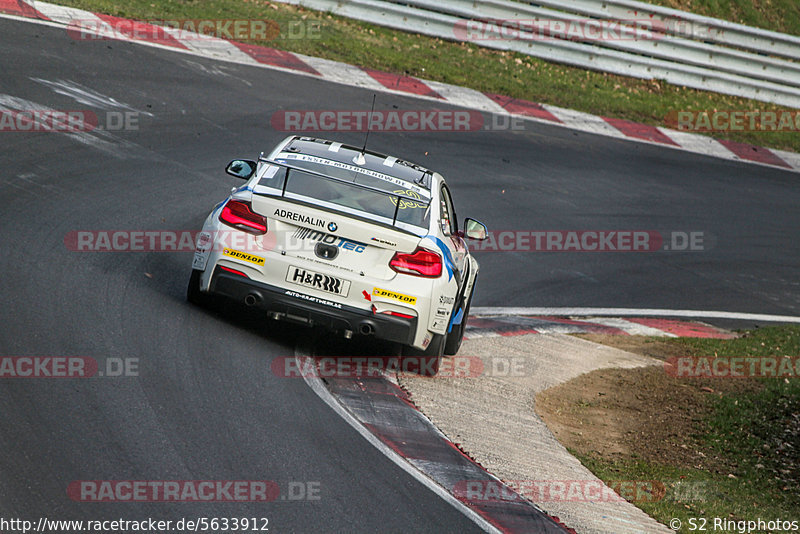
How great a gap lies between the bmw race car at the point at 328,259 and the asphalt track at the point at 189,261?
19.8 inches

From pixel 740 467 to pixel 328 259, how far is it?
3.84 meters

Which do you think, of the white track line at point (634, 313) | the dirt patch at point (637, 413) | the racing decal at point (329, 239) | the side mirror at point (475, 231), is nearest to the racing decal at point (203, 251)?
the racing decal at point (329, 239)

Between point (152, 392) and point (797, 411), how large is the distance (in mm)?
6542

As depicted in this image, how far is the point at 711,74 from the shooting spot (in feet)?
69.0

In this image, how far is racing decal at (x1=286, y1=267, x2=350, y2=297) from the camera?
7.27 metres

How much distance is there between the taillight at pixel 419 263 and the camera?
7.39 metres

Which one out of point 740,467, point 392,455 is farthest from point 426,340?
Answer: point 740,467

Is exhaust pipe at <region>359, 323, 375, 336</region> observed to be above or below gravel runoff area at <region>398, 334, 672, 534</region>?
above

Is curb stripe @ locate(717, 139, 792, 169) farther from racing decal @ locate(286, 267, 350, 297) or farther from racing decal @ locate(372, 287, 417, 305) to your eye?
racing decal @ locate(286, 267, 350, 297)

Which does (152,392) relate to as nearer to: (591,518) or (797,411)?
(591,518)

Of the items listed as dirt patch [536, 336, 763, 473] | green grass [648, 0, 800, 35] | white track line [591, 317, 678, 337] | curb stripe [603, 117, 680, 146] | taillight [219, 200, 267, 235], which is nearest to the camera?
taillight [219, 200, 267, 235]

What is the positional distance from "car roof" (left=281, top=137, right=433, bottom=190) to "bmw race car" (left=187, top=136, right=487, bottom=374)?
598 millimetres

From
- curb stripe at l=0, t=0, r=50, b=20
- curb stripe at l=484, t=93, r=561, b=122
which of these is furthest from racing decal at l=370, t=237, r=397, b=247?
curb stripe at l=484, t=93, r=561, b=122

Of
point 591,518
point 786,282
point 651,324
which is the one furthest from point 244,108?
point 591,518
